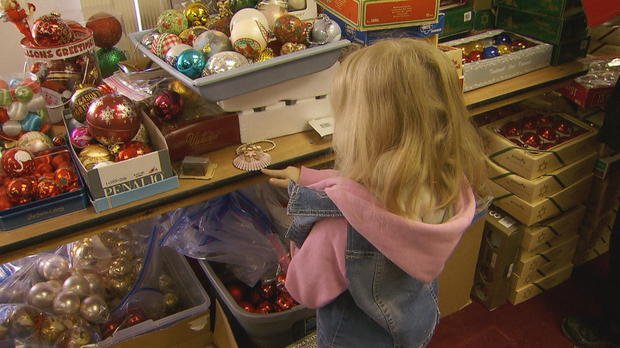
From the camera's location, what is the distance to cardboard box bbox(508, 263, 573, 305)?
202 cm

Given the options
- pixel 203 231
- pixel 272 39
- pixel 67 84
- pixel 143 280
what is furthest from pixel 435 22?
pixel 143 280

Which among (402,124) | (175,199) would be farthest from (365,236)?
(175,199)

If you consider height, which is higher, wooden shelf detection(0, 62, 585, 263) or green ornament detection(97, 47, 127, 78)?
green ornament detection(97, 47, 127, 78)

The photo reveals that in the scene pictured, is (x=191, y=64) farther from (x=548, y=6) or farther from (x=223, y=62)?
(x=548, y=6)

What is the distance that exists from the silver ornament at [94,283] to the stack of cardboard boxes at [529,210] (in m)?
1.24

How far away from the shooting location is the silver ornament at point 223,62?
1196mm

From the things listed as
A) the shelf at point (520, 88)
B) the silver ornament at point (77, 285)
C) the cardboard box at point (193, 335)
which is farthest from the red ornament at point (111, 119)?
the shelf at point (520, 88)

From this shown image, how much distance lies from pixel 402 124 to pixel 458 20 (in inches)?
41.7

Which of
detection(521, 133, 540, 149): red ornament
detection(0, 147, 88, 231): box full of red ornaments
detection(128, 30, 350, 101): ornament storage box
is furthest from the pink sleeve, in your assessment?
detection(521, 133, 540, 149): red ornament

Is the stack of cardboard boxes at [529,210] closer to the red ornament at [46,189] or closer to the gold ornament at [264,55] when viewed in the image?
the gold ornament at [264,55]

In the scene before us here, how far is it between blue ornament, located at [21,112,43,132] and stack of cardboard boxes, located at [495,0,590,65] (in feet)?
4.83

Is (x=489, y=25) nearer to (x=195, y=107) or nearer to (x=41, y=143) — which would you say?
(x=195, y=107)

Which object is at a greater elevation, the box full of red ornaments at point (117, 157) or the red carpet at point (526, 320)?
the box full of red ornaments at point (117, 157)

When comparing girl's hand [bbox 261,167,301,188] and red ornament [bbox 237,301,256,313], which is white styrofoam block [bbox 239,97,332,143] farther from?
red ornament [bbox 237,301,256,313]
